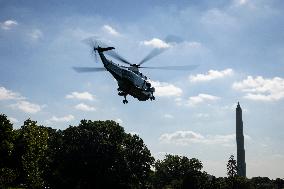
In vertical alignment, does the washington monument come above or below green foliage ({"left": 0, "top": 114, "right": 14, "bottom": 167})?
above

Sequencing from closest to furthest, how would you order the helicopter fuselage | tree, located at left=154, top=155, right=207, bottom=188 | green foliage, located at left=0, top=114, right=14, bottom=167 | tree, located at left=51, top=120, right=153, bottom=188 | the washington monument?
the helicopter fuselage, tree, located at left=51, top=120, right=153, bottom=188, green foliage, located at left=0, top=114, right=14, bottom=167, tree, located at left=154, top=155, right=207, bottom=188, the washington monument

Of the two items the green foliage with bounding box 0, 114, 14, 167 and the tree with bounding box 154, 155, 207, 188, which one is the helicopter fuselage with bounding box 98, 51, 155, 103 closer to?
the green foliage with bounding box 0, 114, 14, 167

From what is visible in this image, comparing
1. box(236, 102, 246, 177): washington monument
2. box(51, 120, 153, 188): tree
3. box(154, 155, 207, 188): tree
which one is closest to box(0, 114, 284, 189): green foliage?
box(51, 120, 153, 188): tree

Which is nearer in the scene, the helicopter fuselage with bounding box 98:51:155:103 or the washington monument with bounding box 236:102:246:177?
the helicopter fuselage with bounding box 98:51:155:103

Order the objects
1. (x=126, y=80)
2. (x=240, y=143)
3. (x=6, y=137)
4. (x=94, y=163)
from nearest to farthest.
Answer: (x=126, y=80) < (x=94, y=163) < (x=6, y=137) < (x=240, y=143)

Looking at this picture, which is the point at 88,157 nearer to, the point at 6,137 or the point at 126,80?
the point at 6,137

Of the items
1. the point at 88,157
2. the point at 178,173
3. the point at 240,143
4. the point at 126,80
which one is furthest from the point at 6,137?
the point at 240,143

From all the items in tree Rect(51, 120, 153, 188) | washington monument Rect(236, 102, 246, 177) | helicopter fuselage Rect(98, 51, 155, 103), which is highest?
washington monument Rect(236, 102, 246, 177)

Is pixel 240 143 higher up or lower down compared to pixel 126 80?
higher up

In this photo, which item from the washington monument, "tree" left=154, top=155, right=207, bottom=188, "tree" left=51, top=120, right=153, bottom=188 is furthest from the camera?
the washington monument

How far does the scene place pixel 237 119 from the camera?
171 meters

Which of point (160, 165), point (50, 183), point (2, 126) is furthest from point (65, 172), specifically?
point (160, 165)

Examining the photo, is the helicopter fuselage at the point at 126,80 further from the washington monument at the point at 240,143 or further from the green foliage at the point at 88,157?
the washington monument at the point at 240,143

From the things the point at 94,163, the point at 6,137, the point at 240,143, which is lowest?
the point at 94,163
